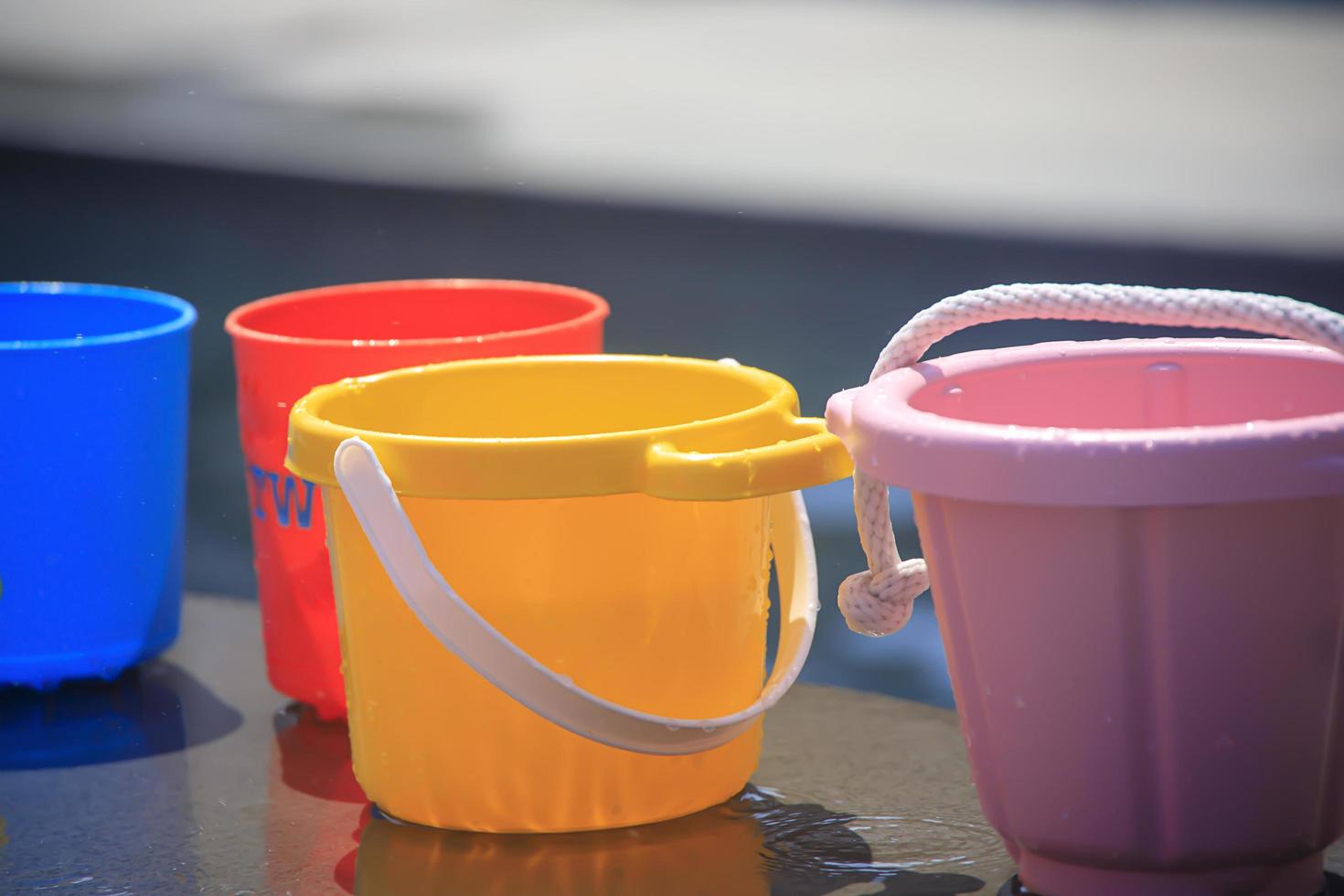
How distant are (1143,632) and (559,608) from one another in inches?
10.7

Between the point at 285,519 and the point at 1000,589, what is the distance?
50 cm

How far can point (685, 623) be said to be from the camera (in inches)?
33.1

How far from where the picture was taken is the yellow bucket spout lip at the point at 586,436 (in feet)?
2.56

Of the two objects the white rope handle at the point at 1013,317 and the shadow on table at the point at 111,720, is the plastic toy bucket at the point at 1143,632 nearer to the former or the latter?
the white rope handle at the point at 1013,317

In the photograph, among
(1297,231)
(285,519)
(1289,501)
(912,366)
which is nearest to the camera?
(1289,501)

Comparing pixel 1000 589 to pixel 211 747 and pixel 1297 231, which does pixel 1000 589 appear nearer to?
pixel 211 747

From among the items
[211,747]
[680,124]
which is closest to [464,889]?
[211,747]

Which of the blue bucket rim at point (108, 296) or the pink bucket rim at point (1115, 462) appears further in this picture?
the blue bucket rim at point (108, 296)

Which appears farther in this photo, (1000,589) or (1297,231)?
(1297,231)

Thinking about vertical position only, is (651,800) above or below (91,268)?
above

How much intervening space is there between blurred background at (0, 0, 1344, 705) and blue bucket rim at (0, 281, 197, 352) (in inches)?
23.5

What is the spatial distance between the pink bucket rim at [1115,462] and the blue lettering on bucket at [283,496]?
446 mm

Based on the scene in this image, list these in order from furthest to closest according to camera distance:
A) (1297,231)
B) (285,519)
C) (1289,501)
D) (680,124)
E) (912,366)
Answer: (680,124) → (1297,231) → (285,519) → (912,366) → (1289,501)

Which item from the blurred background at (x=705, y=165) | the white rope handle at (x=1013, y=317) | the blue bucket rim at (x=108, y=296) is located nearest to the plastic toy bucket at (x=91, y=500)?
the blue bucket rim at (x=108, y=296)
